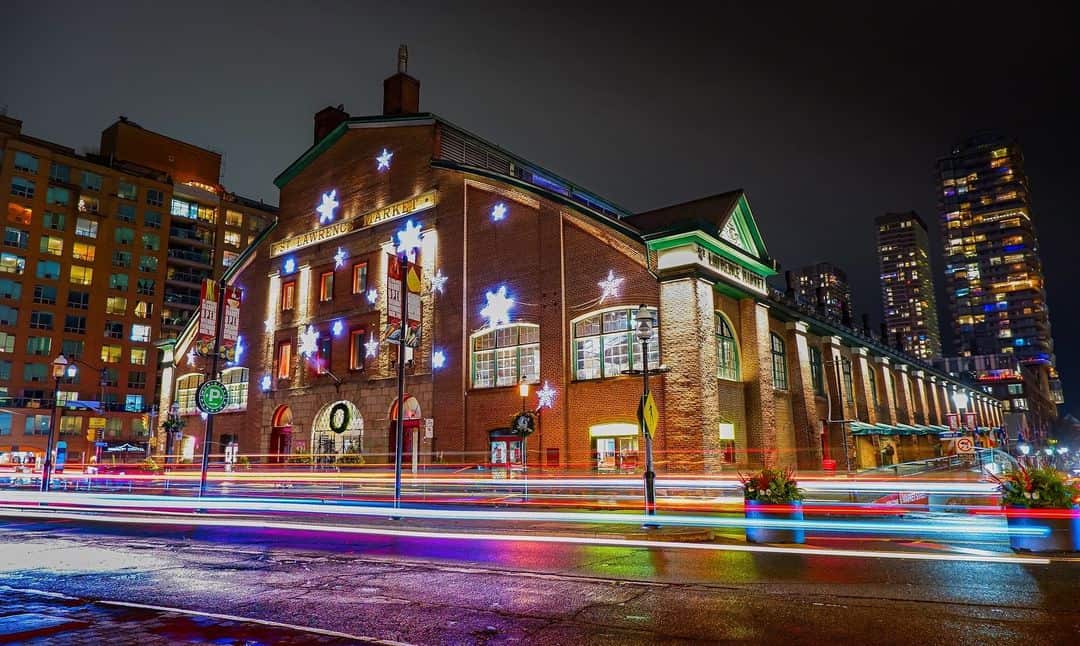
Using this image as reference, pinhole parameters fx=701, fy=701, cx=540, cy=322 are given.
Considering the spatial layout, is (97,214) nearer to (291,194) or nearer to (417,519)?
(291,194)

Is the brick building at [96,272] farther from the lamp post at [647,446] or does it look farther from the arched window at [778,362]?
the lamp post at [647,446]

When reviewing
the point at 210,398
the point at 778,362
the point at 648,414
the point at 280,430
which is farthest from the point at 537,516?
the point at 280,430

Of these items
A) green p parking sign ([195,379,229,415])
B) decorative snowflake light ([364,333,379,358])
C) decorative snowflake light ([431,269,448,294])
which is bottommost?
green p parking sign ([195,379,229,415])

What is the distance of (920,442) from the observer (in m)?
57.0

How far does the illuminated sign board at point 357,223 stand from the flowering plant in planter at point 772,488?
1013 inches

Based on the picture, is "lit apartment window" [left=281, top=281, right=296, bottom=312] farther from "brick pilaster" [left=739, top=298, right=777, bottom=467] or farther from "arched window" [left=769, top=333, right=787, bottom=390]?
"arched window" [left=769, top=333, right=787, bottom=390]

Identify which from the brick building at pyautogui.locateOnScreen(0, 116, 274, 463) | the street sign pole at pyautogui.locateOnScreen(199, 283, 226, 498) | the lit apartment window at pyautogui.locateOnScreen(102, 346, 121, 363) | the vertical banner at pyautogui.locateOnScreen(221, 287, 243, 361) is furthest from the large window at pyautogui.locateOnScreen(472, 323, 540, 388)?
the lit apartment window at pyautogui.locateOnScreen(102, 346, 121, 363)

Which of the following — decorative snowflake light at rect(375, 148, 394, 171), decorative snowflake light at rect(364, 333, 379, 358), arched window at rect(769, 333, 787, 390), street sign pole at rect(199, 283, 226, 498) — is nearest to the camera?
street sign pole at rect(199, 283, 226, 498)

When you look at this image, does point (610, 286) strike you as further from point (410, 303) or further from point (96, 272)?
point (96, 272)

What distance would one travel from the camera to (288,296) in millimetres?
42719

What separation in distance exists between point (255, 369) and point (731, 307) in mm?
28575

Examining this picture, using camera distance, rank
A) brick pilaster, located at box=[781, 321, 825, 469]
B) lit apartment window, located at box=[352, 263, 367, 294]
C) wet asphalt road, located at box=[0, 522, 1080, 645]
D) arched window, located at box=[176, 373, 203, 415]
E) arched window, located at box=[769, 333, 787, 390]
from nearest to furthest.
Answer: wet asphalt road, located at box=[0, 522, 1080, 645] → brick pilaster, located at box=[781, 321, 825, 469] → arched window, located at box=[769, 333, 787, 390] → lit apartment window, located at box=[352, 263, 367, 294] → arched window, located at box=[176, 373, 203, 415]

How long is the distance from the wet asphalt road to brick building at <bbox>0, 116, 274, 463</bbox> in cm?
6562

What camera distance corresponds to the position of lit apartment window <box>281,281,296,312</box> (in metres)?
42.0
